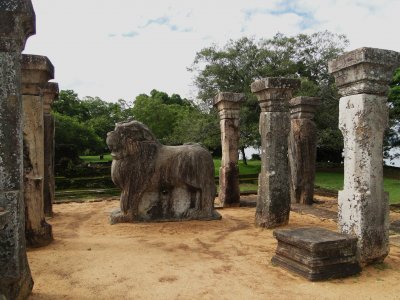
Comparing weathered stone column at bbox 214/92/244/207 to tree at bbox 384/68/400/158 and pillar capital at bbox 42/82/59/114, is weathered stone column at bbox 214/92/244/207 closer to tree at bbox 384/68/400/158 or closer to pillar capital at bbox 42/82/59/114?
pillar capital at bbox 42/82/59/114

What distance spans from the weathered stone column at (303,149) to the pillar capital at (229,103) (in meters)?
1.43

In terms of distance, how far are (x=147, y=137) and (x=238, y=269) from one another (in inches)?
160

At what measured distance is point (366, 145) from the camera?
16.0 feet

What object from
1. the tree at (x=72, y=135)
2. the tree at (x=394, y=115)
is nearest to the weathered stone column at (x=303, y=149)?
the tree at (x=394, y=115)

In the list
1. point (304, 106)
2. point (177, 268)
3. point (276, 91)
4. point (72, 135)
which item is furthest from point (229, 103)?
point (72, 135)

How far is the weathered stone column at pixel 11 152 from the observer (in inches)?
144

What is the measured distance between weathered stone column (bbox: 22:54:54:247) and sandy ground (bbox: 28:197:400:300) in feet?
1.13

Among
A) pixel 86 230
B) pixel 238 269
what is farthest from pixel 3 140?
pixel 86 230

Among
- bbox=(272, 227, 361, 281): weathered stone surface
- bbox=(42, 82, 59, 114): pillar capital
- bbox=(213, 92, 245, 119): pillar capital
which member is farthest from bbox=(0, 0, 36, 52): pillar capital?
bbox=(213, 92, 245, 119): pillar capital

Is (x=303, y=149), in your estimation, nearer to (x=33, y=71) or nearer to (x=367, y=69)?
(x=367, y=69)

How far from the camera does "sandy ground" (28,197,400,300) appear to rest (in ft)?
13.8

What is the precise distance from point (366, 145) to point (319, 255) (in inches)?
59.9

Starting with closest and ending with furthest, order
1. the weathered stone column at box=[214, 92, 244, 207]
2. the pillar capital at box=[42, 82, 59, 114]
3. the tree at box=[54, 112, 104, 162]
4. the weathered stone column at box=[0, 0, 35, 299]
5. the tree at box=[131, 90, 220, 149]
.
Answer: the weathered stone column at box=[0, 0, 35, 299]
the pillar capital at box=[42, 82, 59, 114]
the weathered stone column at box=[214, 92, 244, 207]
the tree at box=[131, 90, 220, 149]
the tree at box=[54, 112, 104, 162]

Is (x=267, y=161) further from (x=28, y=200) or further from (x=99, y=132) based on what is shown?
(x=99, y=132)
